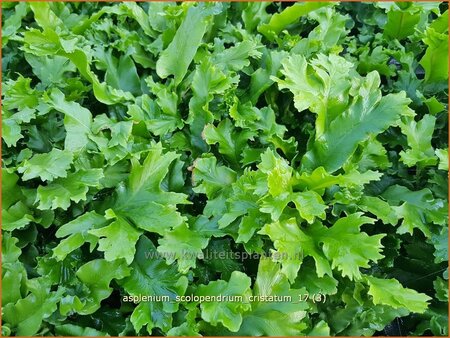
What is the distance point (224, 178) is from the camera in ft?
8.21

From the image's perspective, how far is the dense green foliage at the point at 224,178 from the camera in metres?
2.20

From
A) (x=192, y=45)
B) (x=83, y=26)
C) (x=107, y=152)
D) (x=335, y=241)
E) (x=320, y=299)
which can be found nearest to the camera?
(x=335, y=241)

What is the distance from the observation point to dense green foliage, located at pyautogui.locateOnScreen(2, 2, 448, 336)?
2.20 m

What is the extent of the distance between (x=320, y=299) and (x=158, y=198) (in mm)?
813

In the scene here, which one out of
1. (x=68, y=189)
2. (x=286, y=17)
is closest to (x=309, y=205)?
(x=68, y=189)

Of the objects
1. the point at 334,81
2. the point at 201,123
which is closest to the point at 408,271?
the point at 334,81

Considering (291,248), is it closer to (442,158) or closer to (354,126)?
(354,126)

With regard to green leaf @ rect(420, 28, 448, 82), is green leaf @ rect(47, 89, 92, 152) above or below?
below

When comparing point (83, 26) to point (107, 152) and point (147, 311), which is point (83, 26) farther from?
point (147, 311)

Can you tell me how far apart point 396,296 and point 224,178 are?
899mm

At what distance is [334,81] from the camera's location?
8.34 feet

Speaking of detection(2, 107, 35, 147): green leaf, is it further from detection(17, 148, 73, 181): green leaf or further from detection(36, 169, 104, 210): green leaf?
detection(36, 169, 104, 210): green leaf

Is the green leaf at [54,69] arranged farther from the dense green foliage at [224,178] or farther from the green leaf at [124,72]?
the green leaf at [124,72]

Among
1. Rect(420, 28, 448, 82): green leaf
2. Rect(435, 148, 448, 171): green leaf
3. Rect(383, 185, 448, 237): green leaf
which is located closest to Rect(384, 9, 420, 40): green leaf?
Rect(420, 28, 448, 82): green leaf
